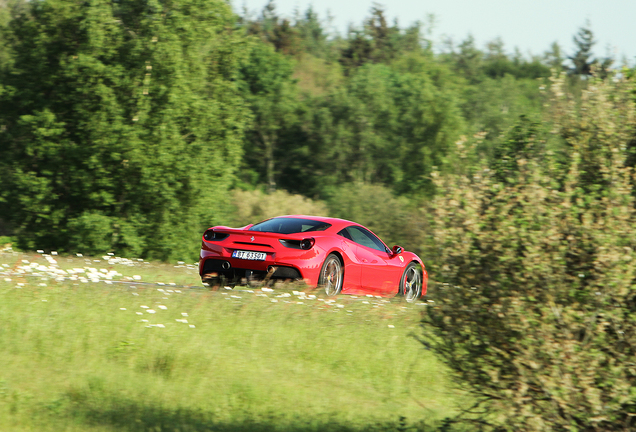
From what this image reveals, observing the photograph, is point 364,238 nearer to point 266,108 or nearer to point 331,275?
point 331,275

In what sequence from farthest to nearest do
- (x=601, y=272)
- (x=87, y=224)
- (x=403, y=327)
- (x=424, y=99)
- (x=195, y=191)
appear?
(x=424, y=99), (x=195, y=191), (x=87, y=224), (x=403, y=327), (x=601, y=272)

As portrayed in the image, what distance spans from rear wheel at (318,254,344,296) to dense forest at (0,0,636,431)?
2398mm

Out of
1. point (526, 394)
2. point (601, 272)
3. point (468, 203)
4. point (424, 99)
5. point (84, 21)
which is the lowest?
point (526, 394)

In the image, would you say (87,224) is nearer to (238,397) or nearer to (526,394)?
(238,397)

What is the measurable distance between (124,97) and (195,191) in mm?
4441

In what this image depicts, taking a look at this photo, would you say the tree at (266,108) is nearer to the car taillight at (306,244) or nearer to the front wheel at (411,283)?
the front wheel at (411,283)

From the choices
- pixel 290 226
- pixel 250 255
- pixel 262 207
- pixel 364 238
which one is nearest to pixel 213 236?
pixel 250 255

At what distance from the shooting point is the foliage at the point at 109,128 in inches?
1077

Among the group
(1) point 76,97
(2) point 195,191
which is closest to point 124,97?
(1) point 76,97

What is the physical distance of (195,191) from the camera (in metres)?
28.9

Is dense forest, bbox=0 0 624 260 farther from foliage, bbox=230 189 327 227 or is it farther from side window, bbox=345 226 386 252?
side window, bbox=345 226 386 252

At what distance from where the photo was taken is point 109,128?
2703 centimetres

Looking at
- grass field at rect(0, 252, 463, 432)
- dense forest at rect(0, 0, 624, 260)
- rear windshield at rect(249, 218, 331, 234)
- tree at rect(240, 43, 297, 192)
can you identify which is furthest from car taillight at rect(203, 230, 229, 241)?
tree at rect(240, 43, 297, 192)

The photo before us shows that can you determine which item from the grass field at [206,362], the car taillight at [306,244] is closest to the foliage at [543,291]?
the grass field at [206,362]
